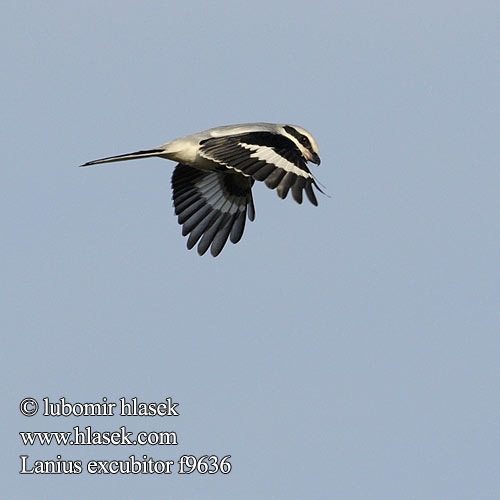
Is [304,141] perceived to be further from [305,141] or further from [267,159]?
[267,159]

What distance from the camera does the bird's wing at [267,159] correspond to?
464 inches

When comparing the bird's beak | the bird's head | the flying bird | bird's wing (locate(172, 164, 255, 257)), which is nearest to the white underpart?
the flying bird

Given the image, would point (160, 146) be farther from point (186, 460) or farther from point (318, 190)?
point (186, 460)

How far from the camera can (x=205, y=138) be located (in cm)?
1353

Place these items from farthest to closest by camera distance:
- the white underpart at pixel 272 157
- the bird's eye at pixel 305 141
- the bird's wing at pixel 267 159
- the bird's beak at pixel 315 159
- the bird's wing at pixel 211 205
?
the bird's wing at pixel 211 205 → the bird's eye at pixel 305 141 → the bird's beak at pixel 315 159 → the white underpart at pixel 272 157 → the bird's wing at pixel 267 159

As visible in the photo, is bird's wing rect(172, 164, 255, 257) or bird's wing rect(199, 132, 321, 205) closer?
bird's wing rect(199, 132, 321, 205)

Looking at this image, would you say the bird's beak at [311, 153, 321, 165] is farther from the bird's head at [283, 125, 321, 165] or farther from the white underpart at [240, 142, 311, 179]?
the white underpart at [240, 142, 311, 179]

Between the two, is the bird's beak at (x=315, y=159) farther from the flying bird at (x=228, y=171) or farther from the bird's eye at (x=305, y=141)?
the bird's eye at (x=305, y=141)

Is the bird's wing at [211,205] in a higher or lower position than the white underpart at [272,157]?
higher

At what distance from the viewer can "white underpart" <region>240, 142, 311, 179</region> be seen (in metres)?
12.0

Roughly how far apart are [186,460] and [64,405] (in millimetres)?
1537

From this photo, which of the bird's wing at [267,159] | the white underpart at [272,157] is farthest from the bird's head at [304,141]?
the white underpart at [272,157]

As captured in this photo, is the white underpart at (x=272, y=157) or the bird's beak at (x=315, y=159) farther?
the bird's beak at (x=315, y=159)

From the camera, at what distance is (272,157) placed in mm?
12289
